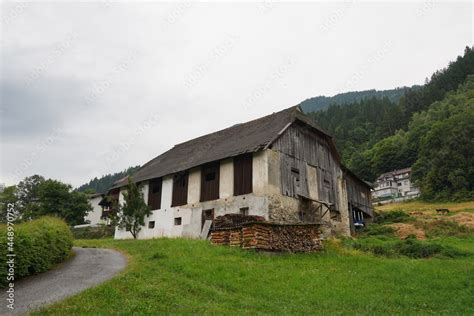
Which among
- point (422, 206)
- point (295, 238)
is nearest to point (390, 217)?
point (422, 206)

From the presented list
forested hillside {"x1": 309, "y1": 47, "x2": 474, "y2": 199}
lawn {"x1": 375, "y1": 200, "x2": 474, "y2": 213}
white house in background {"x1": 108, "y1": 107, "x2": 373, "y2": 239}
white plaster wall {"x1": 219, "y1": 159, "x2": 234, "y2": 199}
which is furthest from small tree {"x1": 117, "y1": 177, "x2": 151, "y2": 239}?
forested hillside {"x1": 309, "y1": 47, "x2": 474, "y2": 199}

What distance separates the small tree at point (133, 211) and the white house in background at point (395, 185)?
6346cm

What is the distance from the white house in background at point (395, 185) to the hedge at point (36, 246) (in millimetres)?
75939

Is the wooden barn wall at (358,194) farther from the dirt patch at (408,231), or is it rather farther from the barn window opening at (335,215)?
the barn window opening at (335,215)

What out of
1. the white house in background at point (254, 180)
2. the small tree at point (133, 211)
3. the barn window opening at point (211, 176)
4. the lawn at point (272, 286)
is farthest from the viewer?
the small tree at point (133, 211)

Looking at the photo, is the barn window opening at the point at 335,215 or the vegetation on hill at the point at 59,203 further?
the vegetation on hill at the point at 59,203

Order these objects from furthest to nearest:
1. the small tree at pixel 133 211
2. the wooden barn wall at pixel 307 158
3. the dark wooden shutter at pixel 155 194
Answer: the dark wooden shutter at pixel 155 194 → the small tree at pixel 133 211 → the wooden barn wall at pixel 307 158

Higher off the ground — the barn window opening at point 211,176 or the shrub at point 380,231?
the barn window opening at point 211,176

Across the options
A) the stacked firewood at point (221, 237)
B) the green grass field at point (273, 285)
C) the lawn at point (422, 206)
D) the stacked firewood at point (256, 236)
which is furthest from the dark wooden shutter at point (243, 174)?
the lawn at point (422, 206)

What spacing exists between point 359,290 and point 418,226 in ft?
77.8

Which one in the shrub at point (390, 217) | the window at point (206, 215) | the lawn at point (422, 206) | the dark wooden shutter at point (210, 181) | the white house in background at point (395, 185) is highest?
the white house in background at point (395, 185)

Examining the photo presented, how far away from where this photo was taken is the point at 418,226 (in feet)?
108

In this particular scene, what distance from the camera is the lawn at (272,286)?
31.5 feet

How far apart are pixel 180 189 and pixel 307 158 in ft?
30.7
